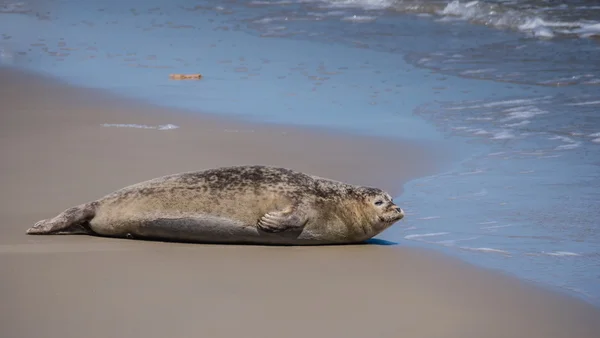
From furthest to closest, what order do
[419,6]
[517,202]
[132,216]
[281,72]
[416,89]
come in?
[419,6], [281,72], [416,89], [517,202], [132,216]

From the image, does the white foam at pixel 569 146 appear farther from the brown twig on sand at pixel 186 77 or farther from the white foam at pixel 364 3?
the white foam at pixel 364 3

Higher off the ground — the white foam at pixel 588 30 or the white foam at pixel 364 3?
the white foam at pixel 364 3

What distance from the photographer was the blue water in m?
6.43

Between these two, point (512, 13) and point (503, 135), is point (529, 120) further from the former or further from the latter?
point (512, 13)

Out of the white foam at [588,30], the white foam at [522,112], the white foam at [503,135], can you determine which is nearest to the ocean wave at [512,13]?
the white foam at [588,30]

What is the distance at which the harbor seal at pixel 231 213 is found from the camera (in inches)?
235

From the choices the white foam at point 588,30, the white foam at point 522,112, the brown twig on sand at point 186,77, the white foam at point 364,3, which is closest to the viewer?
the white foam at point 522,112

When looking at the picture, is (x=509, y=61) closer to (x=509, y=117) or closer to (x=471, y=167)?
(x=509, y=117)

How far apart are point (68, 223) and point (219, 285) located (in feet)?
4.29

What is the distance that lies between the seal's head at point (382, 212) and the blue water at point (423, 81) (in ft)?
0.44

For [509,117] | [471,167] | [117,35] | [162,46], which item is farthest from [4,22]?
[471,167]

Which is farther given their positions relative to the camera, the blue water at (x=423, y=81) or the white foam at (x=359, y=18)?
the white foam at (x=359, y=18)

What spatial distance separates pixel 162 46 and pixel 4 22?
396 centimetres

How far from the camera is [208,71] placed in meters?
11.9
